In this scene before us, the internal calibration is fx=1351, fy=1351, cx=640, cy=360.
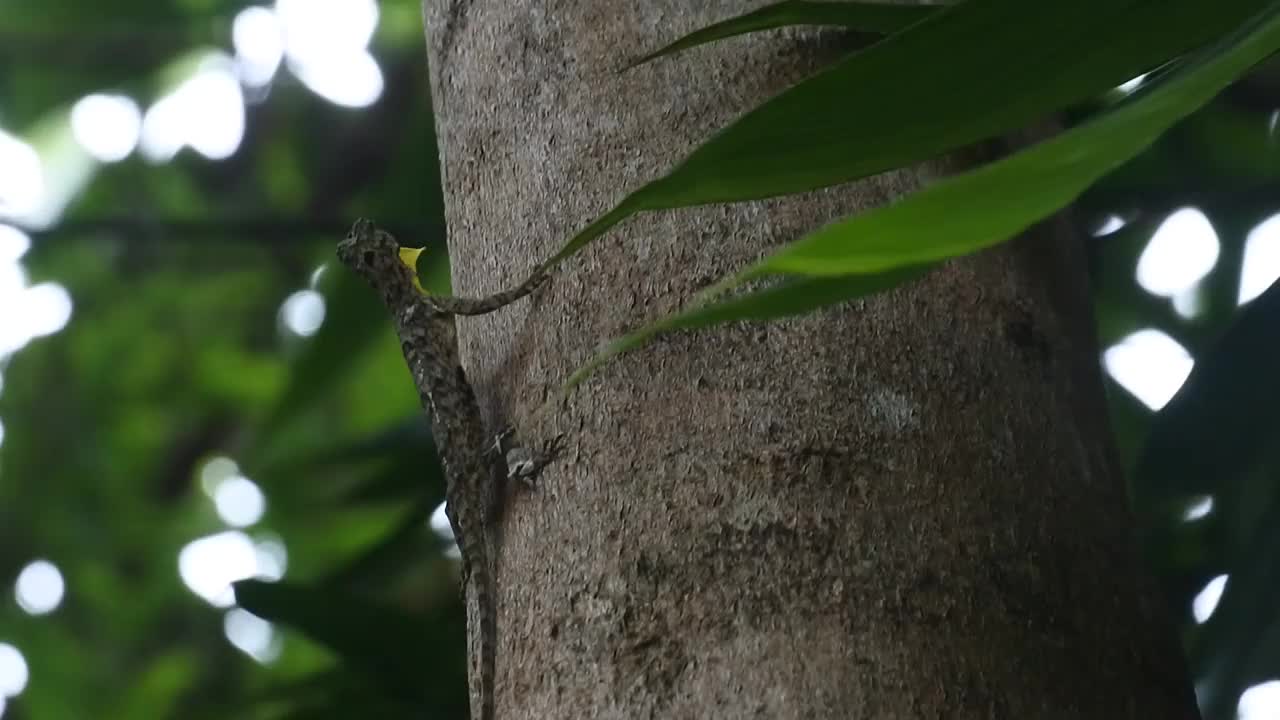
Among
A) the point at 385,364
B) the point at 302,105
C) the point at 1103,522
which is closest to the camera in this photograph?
the point at 1103,522

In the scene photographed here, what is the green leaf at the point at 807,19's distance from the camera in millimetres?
979

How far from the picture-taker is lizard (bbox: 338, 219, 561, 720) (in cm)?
110

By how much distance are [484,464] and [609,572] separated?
244 mm

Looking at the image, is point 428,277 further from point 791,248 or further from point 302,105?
point 791,248

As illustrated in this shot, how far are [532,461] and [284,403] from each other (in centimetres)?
131

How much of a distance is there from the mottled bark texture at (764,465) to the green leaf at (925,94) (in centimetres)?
23

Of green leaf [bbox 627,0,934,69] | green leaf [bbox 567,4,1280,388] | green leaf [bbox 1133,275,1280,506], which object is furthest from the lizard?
green leaf [bbox 1133,275,1280,506]

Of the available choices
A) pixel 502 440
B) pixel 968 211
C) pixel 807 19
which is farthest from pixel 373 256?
pixel 968 211

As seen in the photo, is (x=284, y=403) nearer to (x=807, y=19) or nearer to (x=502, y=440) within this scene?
(x=502, y=440)

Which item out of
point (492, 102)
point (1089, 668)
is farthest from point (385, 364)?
point (1089, 668)

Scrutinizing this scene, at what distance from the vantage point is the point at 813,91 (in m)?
0.77

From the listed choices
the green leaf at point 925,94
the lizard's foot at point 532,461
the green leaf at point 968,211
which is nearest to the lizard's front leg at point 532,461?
the lizard's foot at point 532,461

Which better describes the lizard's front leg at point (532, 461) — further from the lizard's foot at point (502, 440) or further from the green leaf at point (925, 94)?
the green leaf at point (925, 94)

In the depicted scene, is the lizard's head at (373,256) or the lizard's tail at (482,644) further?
the lizard's head at (373,256)
